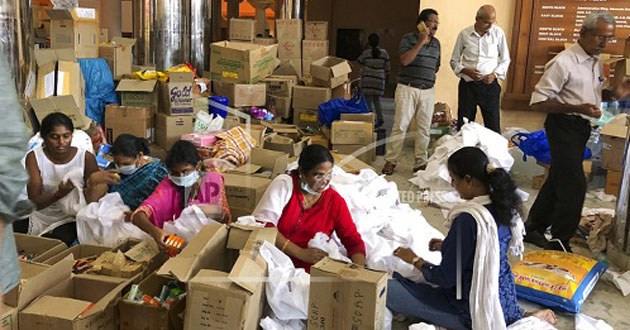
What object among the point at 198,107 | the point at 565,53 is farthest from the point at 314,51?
the point at 565,53

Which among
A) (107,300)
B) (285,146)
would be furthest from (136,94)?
(107,300)

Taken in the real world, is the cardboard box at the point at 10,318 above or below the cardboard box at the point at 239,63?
below

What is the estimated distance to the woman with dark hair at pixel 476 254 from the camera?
2236 millimetres

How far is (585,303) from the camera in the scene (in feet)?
9.83

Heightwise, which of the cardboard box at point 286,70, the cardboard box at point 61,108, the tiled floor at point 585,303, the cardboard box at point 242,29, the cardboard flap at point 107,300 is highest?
the cardboard box at point 242,29

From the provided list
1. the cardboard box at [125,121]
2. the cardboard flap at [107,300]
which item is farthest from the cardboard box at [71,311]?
the cardboard box at [125,121]

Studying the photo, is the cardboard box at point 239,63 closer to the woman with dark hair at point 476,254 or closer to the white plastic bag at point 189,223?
the white plastic bag at point 189,223

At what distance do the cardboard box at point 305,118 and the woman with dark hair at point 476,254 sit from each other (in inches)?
163

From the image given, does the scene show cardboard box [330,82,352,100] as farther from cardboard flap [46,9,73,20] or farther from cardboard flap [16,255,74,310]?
cardboard flap [16,255,74,310]

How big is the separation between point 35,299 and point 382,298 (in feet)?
4.30

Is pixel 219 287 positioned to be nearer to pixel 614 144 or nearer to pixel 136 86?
pixel 614 144

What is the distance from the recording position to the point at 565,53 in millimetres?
3383

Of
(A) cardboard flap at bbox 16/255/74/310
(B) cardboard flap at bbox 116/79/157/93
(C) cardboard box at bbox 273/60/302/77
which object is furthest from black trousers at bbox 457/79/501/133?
(A) cardboard flap at bbox 16/255/74/310

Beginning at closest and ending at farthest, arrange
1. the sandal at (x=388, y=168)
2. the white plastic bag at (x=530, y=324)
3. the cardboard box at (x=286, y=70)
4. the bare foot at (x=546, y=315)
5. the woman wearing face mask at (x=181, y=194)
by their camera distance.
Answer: the white plastic bag at (x=530, y=324) → the bare foot at (x=546, y=315) → the woman wearing face mask at (x=181, y=194) → the sandal at (x=388, y=168) → the cardboard box at (x=286, y=70)
